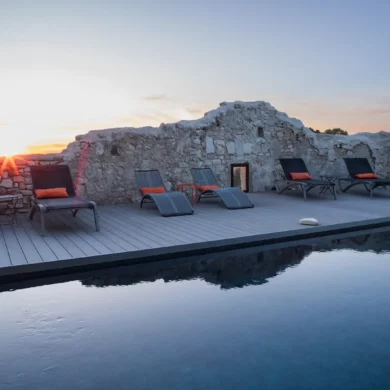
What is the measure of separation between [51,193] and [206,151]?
4.33m

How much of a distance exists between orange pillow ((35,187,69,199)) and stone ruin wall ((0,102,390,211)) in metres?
1.34

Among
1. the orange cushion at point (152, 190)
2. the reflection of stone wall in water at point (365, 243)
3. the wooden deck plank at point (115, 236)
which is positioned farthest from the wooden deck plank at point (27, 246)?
the reflection of stone wall in water at point (365, 243)

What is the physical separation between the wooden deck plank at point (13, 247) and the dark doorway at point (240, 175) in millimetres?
5734

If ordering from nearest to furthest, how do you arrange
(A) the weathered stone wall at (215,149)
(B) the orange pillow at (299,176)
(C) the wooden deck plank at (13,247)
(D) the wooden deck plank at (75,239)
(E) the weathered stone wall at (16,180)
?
(C) the wooden deck plank at (13,247)
(D) the wooden deck plank at (75,239)
(E) the weathered stone wall at (16,180)
(A) the weathered stone wall at (215,149)
(B) the orange pillow at (299,176)

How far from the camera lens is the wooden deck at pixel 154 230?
15.9ft

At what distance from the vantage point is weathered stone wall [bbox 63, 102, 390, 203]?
9.06 metres

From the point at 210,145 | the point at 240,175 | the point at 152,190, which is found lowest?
the point at 152,190

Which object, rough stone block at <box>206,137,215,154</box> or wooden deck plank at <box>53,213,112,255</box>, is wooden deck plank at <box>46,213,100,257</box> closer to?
wooden deck plank at <box>53,213,112,255</box>

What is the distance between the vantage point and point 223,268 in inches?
195

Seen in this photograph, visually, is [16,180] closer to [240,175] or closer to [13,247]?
[13,247]

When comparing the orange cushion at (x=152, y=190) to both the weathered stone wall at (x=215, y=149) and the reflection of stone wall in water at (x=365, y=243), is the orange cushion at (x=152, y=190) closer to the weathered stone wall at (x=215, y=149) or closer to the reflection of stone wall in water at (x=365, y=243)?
the weathered stone wall at (x=215, y=149)

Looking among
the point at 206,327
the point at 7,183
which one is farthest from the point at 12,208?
the point at 206,327

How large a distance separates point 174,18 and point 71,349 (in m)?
8.77

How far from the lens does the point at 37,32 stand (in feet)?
29.0
